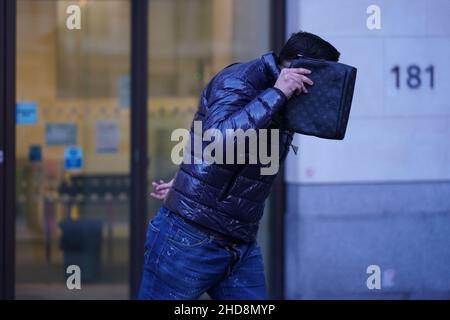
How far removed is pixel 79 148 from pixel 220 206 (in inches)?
140

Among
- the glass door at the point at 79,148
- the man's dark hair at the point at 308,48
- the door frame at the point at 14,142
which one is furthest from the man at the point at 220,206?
the glass door at the point at 79,148

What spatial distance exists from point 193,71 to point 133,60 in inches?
21.6

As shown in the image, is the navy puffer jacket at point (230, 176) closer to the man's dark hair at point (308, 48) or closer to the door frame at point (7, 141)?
the man's dark hair at point (308, 48)

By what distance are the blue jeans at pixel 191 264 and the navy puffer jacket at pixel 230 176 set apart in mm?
68

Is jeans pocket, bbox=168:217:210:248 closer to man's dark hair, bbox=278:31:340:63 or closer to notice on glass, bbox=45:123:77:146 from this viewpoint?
man's dark hair, bbox=278:31:340:63

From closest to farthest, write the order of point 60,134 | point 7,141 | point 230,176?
1. point 230,176
2. point 7,141
3. point 60,134

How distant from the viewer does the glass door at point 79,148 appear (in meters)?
6.60

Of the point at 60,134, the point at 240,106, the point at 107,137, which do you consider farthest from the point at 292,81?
the point at 60,134

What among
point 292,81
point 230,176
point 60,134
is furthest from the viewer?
point 60,134

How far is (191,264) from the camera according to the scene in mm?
3477

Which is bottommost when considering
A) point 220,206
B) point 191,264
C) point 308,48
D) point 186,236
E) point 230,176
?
point 191,264

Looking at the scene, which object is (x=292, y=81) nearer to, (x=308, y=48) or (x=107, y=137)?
(x=308, y=48)
